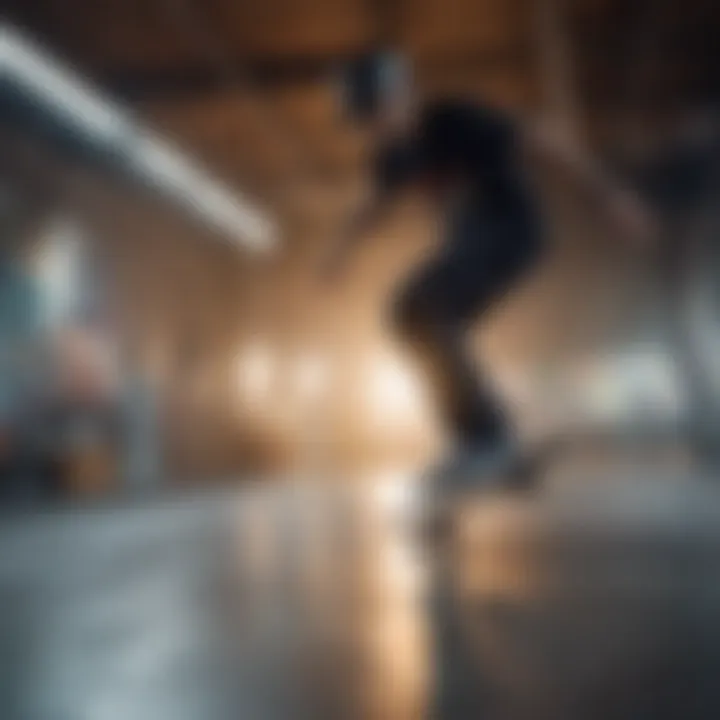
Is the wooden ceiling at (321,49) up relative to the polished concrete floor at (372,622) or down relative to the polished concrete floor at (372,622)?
up

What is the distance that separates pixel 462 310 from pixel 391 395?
114 inches

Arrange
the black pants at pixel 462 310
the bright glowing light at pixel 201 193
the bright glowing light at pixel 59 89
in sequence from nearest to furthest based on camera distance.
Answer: the black pants at pixel 462 310 < the bright glowing light at pixel 59 89 < the bright glowing light at pixel 201 193

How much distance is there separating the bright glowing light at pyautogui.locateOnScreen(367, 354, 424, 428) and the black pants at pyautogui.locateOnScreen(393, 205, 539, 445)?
107 inches

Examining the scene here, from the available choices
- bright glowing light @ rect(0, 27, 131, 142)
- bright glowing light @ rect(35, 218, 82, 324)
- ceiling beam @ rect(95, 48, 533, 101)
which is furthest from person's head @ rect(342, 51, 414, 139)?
bright glowing light @ rect(35, 218, 82, 324)

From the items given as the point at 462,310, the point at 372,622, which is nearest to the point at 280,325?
the point at 462,310

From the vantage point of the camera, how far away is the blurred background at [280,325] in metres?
0.85

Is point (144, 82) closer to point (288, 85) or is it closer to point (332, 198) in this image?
point (288, 85)

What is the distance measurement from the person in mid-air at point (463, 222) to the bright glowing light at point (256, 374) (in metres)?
2.70

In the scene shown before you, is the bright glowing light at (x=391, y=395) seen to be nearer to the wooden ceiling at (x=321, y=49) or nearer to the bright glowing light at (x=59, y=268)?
the wooden ceiling at (x=321, y=49)

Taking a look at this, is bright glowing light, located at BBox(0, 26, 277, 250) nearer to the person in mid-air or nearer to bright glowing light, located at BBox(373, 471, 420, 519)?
the person in mid-air

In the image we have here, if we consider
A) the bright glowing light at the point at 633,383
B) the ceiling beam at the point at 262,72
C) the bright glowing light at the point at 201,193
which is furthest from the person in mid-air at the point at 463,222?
the bright glowing light at the point at 633,383

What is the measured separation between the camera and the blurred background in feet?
2.80

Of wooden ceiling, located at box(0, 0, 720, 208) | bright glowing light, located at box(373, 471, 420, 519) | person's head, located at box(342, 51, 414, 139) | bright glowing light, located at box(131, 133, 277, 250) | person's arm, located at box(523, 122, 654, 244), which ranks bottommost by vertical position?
bright glowing light, located at box(373, 471, 420, 519)

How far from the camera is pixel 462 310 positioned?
1.83 meters
